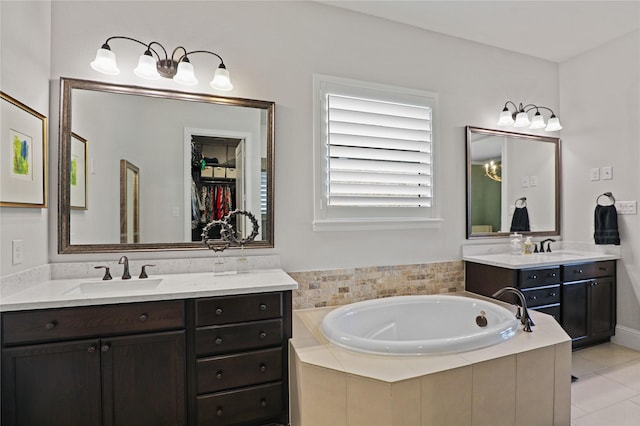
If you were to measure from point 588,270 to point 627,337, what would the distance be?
75 centimetres

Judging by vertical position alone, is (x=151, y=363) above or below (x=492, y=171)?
below

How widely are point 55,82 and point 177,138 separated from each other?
739 mm

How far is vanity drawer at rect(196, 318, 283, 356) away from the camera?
1810 millimetres

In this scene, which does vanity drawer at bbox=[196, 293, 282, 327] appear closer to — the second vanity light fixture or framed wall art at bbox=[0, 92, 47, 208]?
framed wall art at bbox=[0, 92, 47, 208]

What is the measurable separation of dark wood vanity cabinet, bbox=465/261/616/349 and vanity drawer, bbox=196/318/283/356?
1895 millimetres

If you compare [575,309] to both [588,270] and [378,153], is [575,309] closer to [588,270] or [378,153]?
[588,270]

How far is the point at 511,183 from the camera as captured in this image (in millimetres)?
3373

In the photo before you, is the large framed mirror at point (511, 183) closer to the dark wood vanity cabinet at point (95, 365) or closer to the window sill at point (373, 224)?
the window sill at point (373, 224)

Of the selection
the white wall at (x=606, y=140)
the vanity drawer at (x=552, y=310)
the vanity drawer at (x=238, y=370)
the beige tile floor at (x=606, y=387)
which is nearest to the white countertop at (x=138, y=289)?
the vanity drawer at (x=238, y=370)

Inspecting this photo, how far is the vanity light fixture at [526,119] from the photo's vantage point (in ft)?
10.5

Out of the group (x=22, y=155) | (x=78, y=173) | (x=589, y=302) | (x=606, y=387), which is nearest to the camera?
(x=22, y=155)

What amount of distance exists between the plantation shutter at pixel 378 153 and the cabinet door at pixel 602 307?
172 centimetres

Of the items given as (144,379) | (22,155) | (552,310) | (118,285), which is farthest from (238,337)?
(552,310)

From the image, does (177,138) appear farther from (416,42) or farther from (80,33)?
(416,42)
